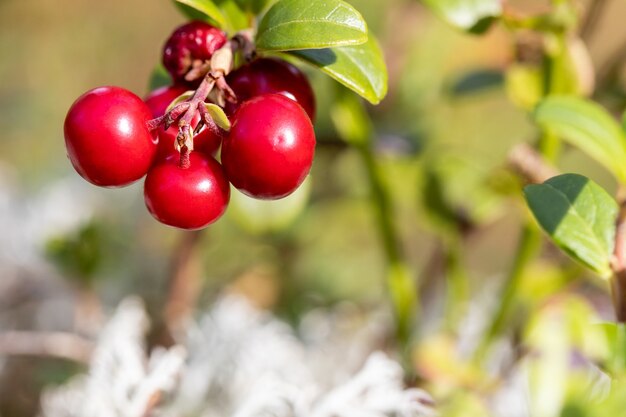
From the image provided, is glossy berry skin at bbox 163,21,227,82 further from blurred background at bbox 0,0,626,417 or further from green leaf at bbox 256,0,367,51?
blurred background at bbox 0,0,626,417

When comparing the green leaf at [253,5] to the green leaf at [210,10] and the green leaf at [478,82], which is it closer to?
the green leaf at [210,10]

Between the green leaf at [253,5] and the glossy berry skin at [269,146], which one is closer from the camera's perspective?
the glossy berry skin at [269,146]

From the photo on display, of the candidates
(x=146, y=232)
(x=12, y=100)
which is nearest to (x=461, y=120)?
(x=146, y=232)

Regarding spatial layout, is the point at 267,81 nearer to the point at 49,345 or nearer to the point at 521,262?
the point at 521,262

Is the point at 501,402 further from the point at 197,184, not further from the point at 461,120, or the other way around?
the point at 461,120

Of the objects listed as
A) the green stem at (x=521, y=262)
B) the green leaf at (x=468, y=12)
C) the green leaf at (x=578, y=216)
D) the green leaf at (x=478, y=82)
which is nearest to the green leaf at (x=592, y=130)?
the green leaf at (x=578, y=216)

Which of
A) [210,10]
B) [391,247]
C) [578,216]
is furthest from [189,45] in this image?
[391,247]

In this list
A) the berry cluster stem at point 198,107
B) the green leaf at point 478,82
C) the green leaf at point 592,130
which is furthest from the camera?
the green leaf at point 478,82
